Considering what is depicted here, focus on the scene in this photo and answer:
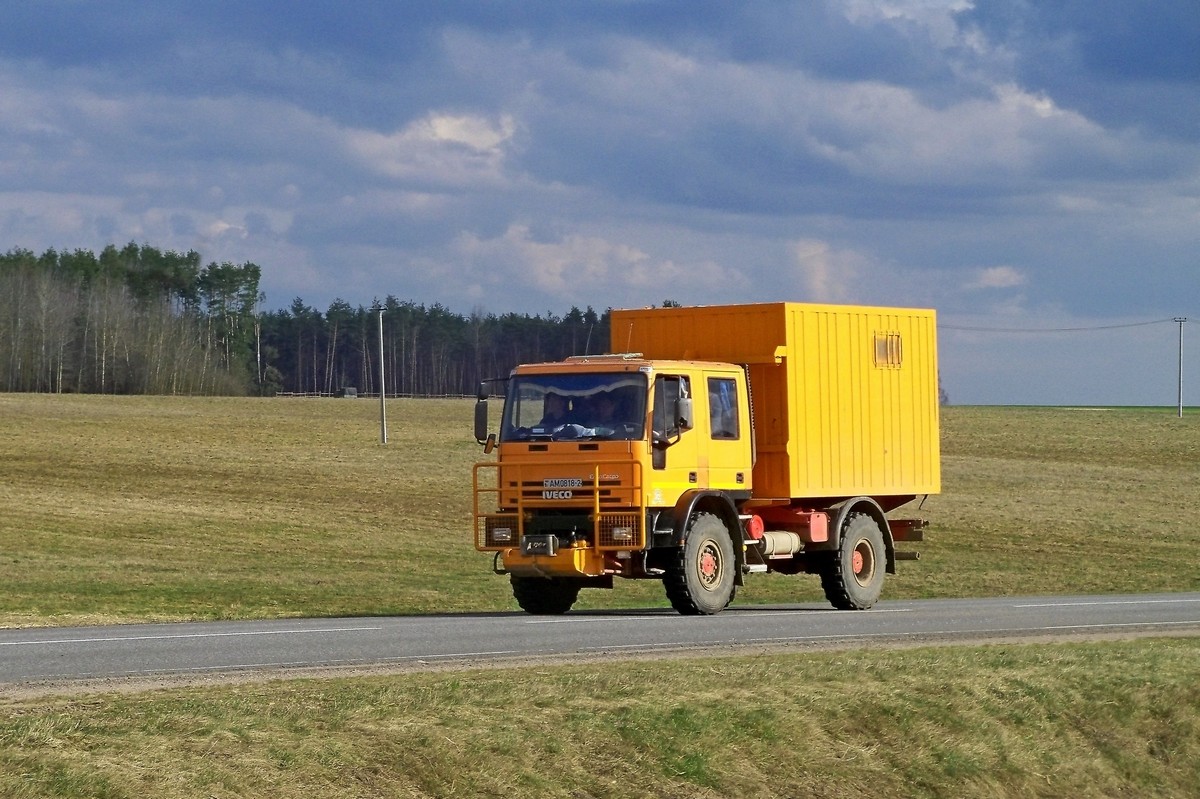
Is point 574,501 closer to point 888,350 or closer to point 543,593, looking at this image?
point 543,593

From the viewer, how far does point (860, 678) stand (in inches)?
499

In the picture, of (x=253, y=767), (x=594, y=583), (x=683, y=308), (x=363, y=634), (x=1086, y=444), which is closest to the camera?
(x=253, y=767)

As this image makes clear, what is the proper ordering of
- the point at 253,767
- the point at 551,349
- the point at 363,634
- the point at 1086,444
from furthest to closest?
the point at 551,349 → the point at 1086,444 → the point at 363,634 → the point at 253,767

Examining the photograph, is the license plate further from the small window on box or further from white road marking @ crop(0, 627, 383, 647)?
the small window on box

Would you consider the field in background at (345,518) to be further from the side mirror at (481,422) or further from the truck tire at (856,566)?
the side mirror at (481,422)

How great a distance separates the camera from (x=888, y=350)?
22531 millimetres

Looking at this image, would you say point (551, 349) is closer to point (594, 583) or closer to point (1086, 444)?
point (1086, 444)

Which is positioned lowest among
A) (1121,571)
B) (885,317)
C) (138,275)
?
(1121,571)

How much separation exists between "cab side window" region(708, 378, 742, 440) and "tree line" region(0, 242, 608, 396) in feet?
316

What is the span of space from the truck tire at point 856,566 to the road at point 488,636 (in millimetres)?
588

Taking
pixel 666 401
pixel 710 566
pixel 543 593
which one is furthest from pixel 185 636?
pixel 710 566

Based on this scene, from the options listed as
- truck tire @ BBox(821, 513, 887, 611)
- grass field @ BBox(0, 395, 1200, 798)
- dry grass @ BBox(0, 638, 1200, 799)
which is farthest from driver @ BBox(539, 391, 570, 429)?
dry grass @ BBox(0, 638, 1200, 799)

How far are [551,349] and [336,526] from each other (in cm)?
11118

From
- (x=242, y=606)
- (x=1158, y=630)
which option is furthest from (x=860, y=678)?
(x=242, y=606)
